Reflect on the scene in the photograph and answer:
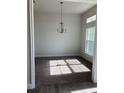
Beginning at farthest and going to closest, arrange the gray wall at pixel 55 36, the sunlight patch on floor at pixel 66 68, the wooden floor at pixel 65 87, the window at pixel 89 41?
the gray wall at pixel 55 36, the window at pixel 89 41, the sunlight patch on floor at pixel 66 68, the wooden floor at pixel 65 87

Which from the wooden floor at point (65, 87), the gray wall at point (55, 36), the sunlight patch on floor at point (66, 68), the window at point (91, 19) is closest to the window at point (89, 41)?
the window at point (91, 19)

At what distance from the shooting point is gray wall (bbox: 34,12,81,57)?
753 cm

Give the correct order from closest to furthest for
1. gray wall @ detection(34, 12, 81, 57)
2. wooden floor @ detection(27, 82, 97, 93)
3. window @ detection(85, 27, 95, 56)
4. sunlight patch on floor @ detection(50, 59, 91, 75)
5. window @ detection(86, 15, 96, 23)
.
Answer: wooden floor @ detection(27, 82, 97, 93)
sunlight patch on floor @ detection(50, 59, 91, 75)
window @ detection(86, 15, 96, 23)
window @ detection(85, 27, 95, 56)
gray wall @ detection(34, 12, 81, 57)

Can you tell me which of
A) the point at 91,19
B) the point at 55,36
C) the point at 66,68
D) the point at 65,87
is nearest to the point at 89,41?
the point at 91,19

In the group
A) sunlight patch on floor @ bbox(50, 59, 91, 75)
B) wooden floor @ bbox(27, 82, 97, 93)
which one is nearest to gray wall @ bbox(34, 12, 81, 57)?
sunlight patch on floor @ bbox(50, 59, 91, 75)

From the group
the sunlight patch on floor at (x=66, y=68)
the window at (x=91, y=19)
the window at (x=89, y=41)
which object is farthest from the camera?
the window at (x=89, y=41)

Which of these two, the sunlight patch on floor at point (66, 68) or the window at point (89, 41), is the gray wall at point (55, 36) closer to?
the window at point (89, 41)

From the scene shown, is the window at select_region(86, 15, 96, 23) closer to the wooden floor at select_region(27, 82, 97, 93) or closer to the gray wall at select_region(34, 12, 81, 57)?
the gray wall at select_region(34, 12, 81, 57)

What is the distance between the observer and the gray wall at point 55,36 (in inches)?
296

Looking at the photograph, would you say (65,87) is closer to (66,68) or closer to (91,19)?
(66,68)
